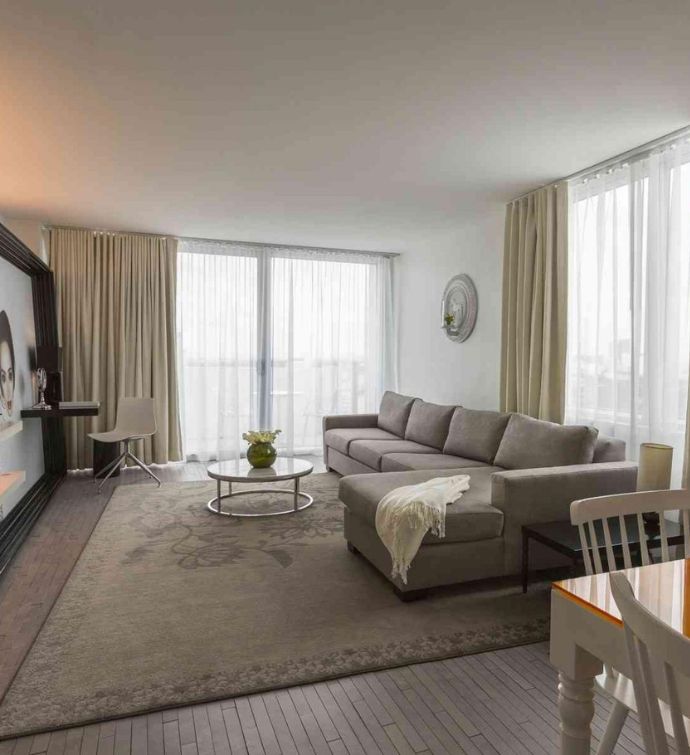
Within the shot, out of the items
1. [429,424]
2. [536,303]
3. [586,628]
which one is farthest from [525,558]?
[429,424]

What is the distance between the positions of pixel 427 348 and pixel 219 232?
8.90 ft

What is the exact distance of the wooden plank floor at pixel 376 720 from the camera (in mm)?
1837

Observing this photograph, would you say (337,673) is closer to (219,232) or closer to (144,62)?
(144,62)

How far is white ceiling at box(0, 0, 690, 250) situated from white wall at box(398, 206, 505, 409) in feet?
2.39

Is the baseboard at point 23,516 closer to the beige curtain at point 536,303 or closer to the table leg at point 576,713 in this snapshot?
the table leg at point 576,713

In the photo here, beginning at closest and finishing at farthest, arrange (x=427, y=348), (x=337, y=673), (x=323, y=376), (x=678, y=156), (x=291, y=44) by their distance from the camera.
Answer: (x=337, y=673), (x=291, y=44), (x=678, y=156), (x=427, y=348), (x=323, y=376)

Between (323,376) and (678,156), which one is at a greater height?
(678,156)

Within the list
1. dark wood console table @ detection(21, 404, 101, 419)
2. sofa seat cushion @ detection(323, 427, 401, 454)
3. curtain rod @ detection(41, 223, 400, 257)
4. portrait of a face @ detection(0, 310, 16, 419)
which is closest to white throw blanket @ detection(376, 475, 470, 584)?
sofa seat cushion @ detection(323, 427, 401, 454)

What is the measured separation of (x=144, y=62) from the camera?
100 inches

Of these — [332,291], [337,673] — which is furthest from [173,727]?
[332,291]

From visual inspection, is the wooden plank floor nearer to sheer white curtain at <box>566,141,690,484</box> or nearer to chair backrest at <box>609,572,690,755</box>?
chair backrest at <box>609,572,690,755</box>

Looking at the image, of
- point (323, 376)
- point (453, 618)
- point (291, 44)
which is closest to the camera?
point (291, 44)

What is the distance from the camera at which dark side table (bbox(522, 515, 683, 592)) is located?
264 centimetres

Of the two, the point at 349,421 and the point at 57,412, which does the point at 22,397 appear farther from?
the point at 349,421
